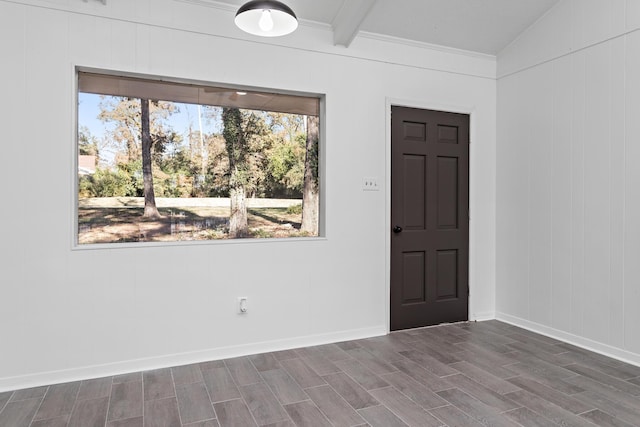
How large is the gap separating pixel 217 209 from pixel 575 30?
11.3 ft

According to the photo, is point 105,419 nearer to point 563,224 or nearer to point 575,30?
point 563,224

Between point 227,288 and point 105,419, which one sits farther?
point 227,288

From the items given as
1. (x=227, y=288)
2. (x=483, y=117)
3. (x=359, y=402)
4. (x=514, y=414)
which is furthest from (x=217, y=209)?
(x=483, y=117)

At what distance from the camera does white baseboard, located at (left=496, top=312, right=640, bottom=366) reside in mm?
3201

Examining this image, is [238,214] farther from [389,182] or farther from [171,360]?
[389,182]

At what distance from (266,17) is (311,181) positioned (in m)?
1.64

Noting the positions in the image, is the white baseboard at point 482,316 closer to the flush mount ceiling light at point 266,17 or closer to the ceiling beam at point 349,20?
the ceiling beam at point 349,20

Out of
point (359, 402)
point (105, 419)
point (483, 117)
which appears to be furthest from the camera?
point (483, 117)

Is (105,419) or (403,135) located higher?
(403,135)

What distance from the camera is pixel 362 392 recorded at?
107 inches

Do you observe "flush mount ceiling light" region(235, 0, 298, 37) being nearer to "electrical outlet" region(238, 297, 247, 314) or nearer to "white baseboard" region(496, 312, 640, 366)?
"electrical outlet" region(238, 297, 247, 314)

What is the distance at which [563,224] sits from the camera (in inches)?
147

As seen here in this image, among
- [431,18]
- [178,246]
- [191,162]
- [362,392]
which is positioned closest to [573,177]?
[431,18]

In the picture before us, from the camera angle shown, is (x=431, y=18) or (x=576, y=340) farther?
(x=431, y=18)
